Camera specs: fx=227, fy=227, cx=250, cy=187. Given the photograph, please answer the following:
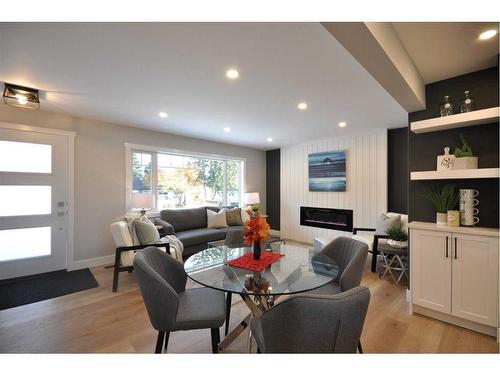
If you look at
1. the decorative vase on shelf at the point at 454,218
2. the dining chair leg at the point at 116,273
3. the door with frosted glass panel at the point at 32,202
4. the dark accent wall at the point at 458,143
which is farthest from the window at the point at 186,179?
the decorative vase on shelf at the point at 454,218

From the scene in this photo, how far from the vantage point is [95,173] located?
12.5 ft

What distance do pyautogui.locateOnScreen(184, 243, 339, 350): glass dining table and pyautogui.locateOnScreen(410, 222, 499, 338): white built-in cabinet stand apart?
1.07 metres

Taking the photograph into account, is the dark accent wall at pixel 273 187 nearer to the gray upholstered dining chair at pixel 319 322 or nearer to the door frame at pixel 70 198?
the door frame at pixel 70 198

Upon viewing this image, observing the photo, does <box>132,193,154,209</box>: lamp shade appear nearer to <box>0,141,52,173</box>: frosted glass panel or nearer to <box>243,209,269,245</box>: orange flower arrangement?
<box>0,141,52,173</box>: frosted glass panel

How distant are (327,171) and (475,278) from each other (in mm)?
3435

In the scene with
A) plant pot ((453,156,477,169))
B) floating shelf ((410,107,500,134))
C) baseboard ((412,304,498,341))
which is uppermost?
floating shelf ((410,107,500,134))

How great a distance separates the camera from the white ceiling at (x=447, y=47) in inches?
63.8

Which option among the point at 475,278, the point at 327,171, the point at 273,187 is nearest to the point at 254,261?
the point at 475,278

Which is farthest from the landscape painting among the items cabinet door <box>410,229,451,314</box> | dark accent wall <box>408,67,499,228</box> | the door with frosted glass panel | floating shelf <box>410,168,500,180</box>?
the door with frosted glass panel

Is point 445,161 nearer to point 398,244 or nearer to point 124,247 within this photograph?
point 398,244

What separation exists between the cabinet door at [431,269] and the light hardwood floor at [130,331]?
0.66ft

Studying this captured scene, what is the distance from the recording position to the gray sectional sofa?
3957 mm
